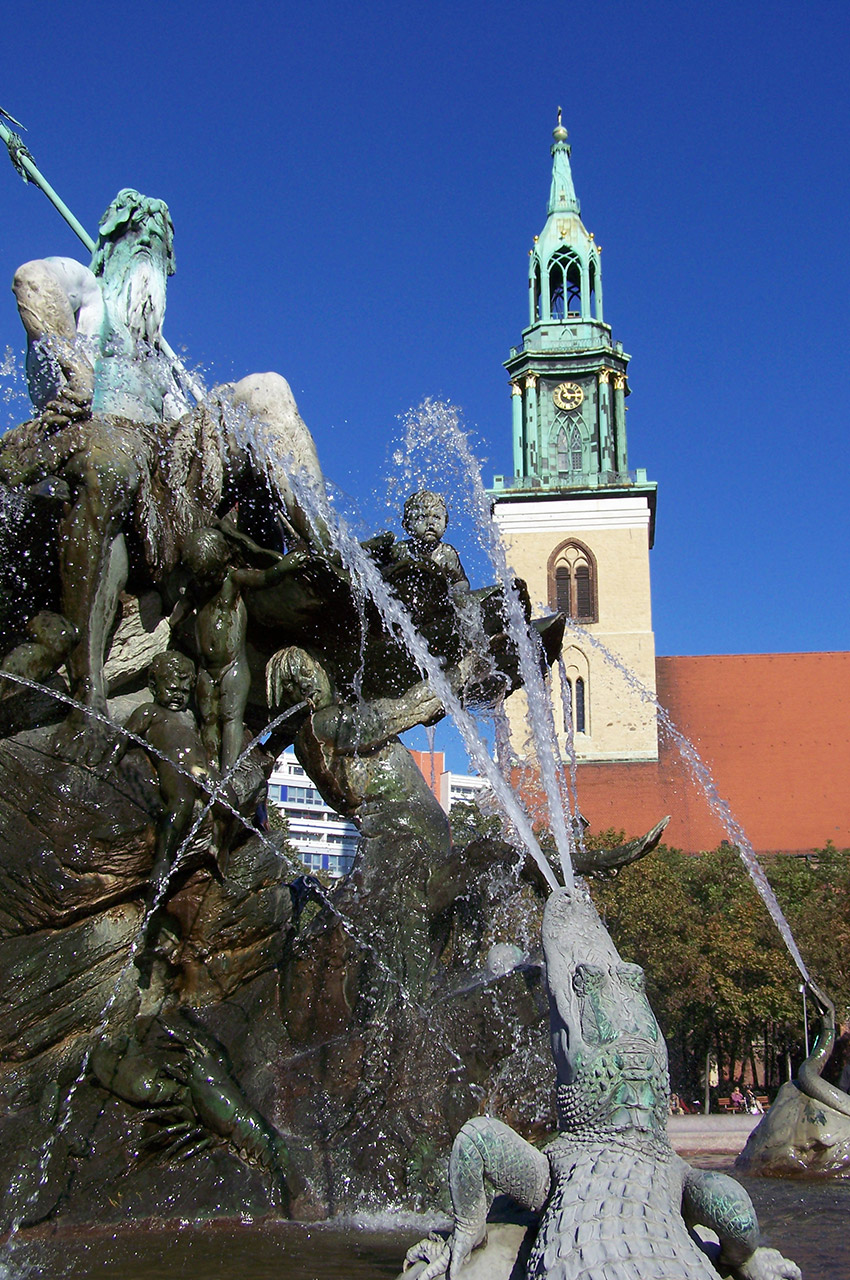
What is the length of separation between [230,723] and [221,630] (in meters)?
0.53

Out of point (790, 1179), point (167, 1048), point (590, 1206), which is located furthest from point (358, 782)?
point (590, 1206)

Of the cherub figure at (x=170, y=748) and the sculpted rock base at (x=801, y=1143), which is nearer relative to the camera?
the cherub figure at (x=170, y=748)

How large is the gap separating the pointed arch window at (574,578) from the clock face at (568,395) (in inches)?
246

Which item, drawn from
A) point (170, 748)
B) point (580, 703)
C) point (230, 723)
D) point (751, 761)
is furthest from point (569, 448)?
point (170, 748)

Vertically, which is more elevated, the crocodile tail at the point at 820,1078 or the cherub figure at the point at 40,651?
the cherub figure at the point at 40,651

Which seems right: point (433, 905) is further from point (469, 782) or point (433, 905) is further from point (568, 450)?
point (469, 782)

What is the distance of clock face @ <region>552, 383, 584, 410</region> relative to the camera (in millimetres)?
54438

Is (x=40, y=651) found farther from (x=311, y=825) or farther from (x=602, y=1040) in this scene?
(x=311, y=825)

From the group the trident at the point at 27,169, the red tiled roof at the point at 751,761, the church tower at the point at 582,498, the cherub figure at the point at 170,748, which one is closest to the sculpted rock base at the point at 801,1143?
the cherub figure at the point at 170,748

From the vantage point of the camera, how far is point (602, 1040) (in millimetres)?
3135

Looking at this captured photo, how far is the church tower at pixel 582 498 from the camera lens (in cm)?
5103

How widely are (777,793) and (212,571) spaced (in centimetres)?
4495

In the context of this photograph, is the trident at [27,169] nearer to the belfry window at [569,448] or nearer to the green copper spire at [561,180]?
the belfry window at [569,448]

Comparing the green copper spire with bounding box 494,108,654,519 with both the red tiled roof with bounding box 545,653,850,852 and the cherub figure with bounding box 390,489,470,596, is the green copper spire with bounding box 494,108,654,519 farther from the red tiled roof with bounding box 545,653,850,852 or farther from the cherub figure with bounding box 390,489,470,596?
the cherub figure with bounding box 390,489,470,596
